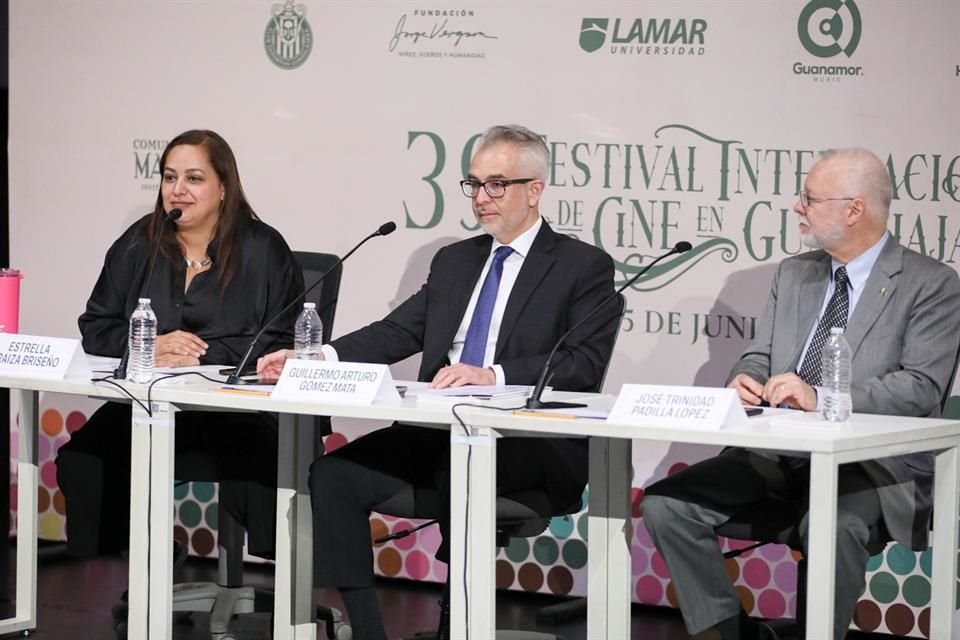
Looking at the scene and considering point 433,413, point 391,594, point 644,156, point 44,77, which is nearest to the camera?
point 433,413

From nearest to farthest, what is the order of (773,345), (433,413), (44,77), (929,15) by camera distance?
(433,413), (773,345), (929,15), (44,77)

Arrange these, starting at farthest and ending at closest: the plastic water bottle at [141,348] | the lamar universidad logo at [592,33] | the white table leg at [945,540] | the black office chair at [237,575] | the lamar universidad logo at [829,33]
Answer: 1. the lamar universidad logo at [592,33]
2. the lamar universidad logo at [829,33]
3. the black office chair at [237,575]
4. the plastic water bottle at [141,348]
5. the white table leg at [945,540]

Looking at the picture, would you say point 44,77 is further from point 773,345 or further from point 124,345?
point 773,345

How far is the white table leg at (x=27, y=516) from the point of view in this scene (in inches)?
168

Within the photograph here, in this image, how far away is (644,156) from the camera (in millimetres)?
4562

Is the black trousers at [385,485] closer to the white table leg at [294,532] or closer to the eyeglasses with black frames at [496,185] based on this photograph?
the white table leg at [294,532]

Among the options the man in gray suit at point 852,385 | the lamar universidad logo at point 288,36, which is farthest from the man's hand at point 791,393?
the lamar universidad logo at point 288,36

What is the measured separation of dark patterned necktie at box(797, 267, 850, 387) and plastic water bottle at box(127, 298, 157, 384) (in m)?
1.63

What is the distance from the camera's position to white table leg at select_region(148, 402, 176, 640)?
3615 millimetres

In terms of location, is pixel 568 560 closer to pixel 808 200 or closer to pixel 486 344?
pixel 486 344

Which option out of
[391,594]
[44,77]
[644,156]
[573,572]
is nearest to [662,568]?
[573,572]

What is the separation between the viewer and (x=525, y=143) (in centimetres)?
396

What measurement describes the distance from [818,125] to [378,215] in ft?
4.80

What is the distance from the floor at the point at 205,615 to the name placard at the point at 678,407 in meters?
1.51
